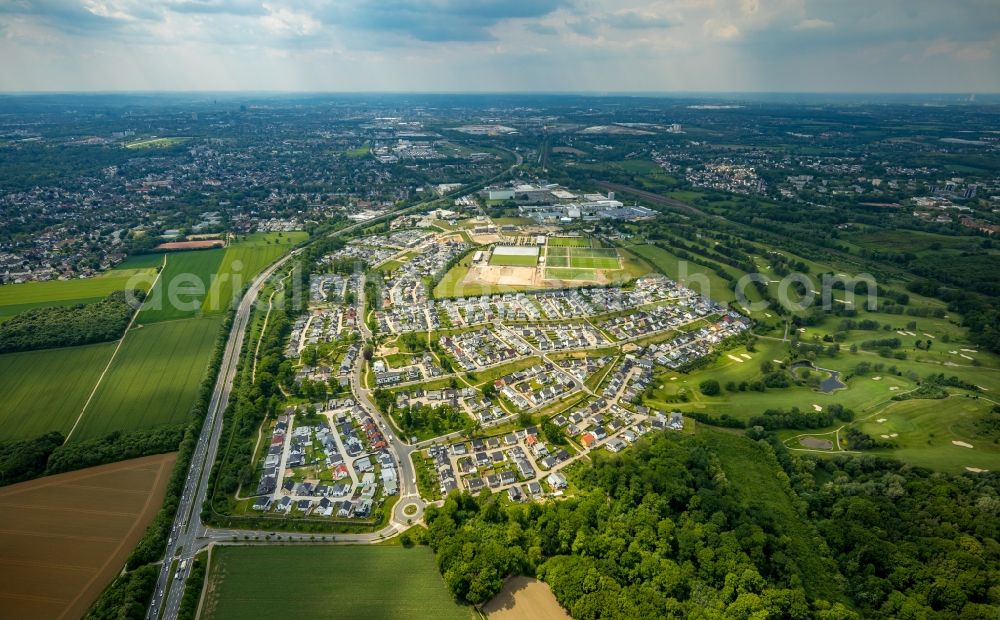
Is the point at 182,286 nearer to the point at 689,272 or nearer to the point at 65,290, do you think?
the point at 65,290

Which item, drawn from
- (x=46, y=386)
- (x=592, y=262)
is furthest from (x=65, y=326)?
(x=592, y=262)

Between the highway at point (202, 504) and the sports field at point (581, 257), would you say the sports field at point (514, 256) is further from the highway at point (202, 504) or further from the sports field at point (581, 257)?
the highway at point (202, 504)

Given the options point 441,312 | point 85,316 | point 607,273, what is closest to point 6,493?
point 85,316

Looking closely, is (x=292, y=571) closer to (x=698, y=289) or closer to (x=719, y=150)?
(x=698, y=289)

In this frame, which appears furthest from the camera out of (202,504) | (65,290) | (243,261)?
(243,261)

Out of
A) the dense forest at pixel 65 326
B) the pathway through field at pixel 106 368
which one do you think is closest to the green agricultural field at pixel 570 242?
the pathway through field at pixel 106 368

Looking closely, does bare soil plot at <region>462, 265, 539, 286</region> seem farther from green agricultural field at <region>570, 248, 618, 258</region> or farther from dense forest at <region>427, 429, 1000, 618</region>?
dense forest at <region>427, 429, 1000, 618</region>

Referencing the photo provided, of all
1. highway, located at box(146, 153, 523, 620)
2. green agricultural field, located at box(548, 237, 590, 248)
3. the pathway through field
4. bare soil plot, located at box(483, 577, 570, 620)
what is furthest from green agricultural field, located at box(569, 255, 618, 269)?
the pathway through field
